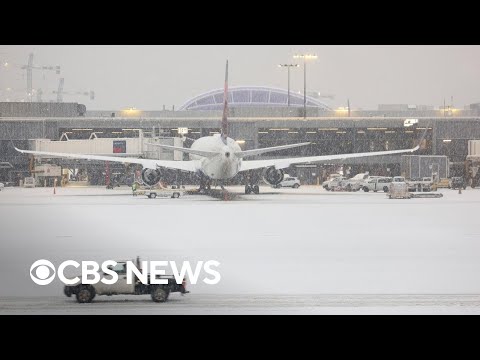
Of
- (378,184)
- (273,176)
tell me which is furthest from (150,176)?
(378,184)

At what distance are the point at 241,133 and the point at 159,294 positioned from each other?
7193 cm

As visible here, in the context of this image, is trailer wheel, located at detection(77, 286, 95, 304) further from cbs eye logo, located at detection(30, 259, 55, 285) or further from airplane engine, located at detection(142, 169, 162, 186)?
airplane engine, located at detection(142, 169, 162, 186)

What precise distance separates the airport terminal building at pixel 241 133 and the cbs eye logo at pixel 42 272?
53782mm

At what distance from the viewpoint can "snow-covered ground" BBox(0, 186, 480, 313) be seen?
2170 cm

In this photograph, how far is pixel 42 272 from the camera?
2652 centimetres

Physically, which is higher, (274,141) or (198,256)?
(274,141)

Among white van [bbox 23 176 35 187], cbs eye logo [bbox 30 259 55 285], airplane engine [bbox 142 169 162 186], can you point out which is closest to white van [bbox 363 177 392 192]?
airplane engine [bbox 142 169 162 186]

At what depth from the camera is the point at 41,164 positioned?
9444cm

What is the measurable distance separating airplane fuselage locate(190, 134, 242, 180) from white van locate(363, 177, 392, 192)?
19.9 metres

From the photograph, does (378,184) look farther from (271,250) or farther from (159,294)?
(159,294)
